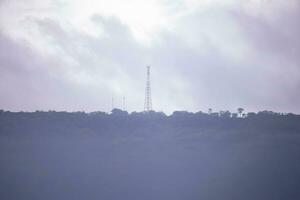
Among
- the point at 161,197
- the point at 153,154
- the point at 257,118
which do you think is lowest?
the point at 161,197

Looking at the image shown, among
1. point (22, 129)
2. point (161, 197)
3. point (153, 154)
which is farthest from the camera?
point (22, 129)

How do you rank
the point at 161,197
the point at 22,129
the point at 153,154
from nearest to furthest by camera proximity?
the point at 161,197
the point at 153,154
the point at 22,129

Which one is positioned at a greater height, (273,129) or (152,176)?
(273,129)

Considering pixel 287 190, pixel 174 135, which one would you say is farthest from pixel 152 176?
pixel 287 190

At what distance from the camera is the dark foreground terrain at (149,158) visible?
76312mm

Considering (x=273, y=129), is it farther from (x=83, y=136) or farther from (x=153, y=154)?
(x=83, y=136)

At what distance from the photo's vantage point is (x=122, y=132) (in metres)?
85.8

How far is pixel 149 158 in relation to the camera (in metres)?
80.3

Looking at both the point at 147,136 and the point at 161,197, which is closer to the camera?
the point at 161,197

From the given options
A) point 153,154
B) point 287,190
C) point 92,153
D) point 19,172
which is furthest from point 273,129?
point 19,172

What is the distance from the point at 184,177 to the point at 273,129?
15.8 metres

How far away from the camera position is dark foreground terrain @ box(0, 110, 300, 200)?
76312 millimetres

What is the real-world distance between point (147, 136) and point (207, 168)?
10.1 meters

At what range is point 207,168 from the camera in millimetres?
79312
